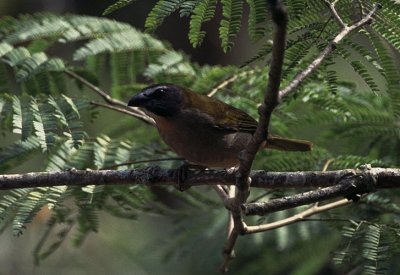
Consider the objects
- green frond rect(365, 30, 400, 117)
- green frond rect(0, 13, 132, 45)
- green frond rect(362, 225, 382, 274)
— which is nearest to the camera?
green frond rect(362, 225, 382, 274)

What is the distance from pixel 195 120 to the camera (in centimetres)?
481

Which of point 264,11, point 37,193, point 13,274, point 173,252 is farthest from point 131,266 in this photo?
point 264,11

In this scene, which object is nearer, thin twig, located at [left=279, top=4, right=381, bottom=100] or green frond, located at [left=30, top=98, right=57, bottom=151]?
thin twig, located at [left=279, top=4, right=381, bottom=100]

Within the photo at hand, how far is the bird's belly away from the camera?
458cm

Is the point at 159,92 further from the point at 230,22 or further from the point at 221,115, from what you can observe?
the point at 230,22

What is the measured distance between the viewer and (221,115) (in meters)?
4.86

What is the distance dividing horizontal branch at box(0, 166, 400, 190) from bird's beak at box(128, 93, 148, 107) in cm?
74

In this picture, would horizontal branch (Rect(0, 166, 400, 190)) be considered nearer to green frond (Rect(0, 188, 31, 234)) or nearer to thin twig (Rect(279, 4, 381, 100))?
green frond (Rect(0, 188, 31, 234))

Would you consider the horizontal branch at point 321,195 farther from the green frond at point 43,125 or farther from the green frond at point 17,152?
the green frond at point 17,152

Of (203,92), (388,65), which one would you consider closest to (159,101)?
(203,92)

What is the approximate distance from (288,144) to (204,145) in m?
0.61

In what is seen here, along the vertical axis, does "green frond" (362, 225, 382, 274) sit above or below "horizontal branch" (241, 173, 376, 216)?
below

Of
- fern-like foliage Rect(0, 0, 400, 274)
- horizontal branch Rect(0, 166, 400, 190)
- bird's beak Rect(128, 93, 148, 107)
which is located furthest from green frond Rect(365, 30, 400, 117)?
bird's beak Rect(128, 93, 148, 107)

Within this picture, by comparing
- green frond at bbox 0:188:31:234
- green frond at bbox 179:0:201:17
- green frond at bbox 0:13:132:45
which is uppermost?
green frond at bbox 179:0:201:17
